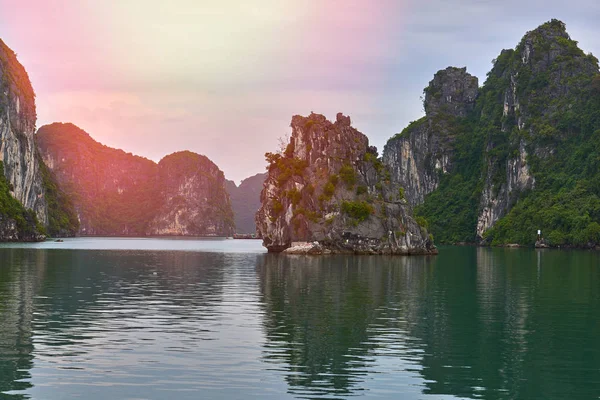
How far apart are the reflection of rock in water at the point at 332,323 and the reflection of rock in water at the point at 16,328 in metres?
7.82

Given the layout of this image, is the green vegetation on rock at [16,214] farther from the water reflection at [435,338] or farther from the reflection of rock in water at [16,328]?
the water reflection at [435,338]

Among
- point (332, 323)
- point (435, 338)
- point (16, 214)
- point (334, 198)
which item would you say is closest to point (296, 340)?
point (332, 323)

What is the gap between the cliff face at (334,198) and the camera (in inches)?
4555

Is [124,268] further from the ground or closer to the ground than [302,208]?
closer to the ground

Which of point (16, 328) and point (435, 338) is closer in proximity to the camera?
point (435, 338)

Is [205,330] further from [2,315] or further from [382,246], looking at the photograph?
[382,246]

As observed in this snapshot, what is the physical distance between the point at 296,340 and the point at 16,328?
1176cm

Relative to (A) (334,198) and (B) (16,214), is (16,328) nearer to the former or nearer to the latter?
(A) (334,198)

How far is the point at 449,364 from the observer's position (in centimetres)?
2506

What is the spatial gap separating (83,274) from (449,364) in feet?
150

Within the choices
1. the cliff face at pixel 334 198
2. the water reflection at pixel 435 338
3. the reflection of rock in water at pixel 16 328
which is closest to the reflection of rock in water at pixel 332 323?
the water reflection at pixel 435 338

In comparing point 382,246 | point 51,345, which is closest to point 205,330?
point 51,345

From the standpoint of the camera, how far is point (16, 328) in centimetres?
3119

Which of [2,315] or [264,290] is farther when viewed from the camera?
[264,290]
